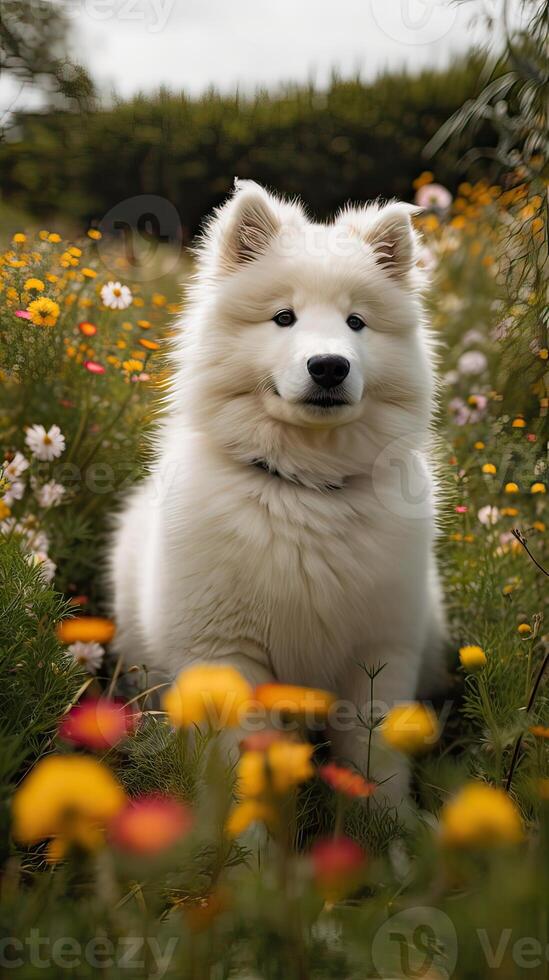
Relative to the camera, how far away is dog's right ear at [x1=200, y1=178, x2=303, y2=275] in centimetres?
253

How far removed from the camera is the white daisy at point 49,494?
311 centimetres

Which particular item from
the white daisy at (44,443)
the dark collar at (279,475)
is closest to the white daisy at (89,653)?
the white daisy at (44,443)

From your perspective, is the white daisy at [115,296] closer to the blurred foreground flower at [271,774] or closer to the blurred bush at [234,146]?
the blurred bush at [234,146]

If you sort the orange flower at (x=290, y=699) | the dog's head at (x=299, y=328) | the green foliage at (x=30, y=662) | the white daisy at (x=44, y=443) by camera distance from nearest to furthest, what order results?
the orange flower at (x=290, y=699), the green foliage at (x=30, y=662), the dog's head at (x=299, y=328), the white daisy at (x=44, y=443)

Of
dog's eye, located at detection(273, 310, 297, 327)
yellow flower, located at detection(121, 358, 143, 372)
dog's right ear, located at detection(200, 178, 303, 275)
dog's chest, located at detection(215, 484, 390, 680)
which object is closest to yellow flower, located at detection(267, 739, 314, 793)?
dog's chest, located at detection(215, 484, 390, 680)

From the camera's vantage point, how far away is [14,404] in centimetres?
343

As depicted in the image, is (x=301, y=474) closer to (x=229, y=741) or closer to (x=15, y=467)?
(x=229, y=741)

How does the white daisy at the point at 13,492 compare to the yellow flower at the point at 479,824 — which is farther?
the white daisy at the point at 13,492

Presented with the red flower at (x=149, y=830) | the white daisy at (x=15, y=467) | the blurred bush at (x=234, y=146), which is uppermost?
the blurred bush at (x=234, y=146)

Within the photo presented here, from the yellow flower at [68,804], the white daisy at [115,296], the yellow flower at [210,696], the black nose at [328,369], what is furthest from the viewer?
the white daisy at [115,296]

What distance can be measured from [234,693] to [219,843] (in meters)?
0.44

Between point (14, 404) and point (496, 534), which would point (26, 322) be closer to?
point (14, 404)

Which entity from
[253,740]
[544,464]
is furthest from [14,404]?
[253,740]

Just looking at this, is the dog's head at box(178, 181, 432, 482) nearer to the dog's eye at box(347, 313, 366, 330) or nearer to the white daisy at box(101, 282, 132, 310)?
the dog's eye at box(347, 313, 366, 330)
